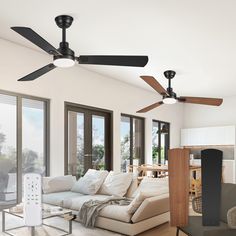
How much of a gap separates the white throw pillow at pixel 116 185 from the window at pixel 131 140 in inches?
109

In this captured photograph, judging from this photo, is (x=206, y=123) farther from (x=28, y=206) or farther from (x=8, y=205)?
(x=28, y=206)

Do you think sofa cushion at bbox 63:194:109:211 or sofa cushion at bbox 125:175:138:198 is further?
sofa cushion at bbox 125:175:138:198

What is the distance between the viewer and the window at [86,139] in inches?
254

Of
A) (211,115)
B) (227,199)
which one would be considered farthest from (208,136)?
(227,199)

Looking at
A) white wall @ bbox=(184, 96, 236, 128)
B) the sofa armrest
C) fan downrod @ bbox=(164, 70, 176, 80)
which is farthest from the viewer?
white wall @ bbox=(184, 96, 236, 128)

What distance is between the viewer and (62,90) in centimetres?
606

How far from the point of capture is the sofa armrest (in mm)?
3834

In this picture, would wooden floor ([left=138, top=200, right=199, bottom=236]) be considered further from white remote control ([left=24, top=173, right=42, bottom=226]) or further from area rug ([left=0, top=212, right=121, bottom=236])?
white remote control ([left=24, top=173, right=42, bottom=226])

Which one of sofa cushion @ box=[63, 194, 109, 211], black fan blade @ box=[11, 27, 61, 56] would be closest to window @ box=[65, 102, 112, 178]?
sofa cushion @ box=[63, 194, 109, 211]

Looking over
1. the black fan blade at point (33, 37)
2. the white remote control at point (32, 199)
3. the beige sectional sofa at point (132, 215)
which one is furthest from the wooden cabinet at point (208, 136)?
the white remote control at point (32, 199)

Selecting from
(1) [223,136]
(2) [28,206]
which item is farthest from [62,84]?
(1) [223,136]

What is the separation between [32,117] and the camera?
18.5 ft

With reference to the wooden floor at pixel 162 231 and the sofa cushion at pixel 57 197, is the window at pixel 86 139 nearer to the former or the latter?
the sofa cushion at pixel 57 197

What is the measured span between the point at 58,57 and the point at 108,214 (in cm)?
215
